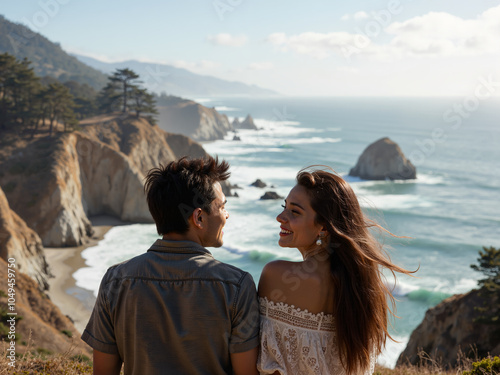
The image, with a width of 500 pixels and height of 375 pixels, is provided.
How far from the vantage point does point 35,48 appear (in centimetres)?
12181

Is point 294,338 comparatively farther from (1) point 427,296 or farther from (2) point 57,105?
(2) point 57,105

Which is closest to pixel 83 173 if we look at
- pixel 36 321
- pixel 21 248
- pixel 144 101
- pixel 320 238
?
pixel 144 101

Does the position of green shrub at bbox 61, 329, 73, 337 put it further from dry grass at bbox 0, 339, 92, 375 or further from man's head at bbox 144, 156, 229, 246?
man's head at bbox 144, 156, 229, 246

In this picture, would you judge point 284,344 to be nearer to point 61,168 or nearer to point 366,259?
point 366,259

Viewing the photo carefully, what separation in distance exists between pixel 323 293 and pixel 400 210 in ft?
150

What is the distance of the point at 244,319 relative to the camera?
2.70 m

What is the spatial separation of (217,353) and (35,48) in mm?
138535

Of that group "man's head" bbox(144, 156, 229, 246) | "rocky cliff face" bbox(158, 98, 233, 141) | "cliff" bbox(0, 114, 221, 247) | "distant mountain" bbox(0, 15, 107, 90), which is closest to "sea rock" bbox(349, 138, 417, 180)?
"cliff" bbox(0, 114, 221, 247)

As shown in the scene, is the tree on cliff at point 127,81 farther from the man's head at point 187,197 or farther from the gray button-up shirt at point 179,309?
the gray button-up shirt at point 179,309

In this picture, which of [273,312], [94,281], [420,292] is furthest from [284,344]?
[420,292]

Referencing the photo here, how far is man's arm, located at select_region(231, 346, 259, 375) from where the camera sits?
2.71 meters

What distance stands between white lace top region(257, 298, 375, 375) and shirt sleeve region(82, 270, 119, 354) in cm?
97

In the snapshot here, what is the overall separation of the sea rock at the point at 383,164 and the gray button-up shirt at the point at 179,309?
5648 cm

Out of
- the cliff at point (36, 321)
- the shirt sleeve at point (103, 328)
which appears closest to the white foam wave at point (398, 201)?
the cliff at point (36, 321)
